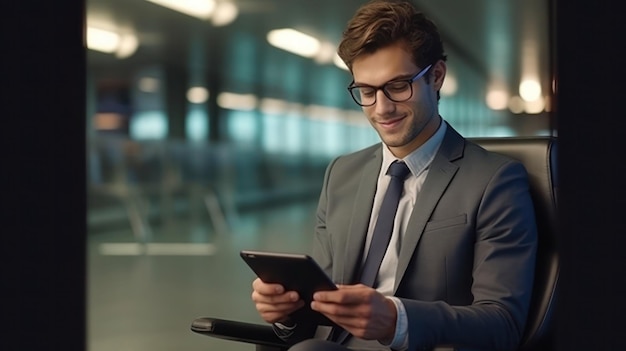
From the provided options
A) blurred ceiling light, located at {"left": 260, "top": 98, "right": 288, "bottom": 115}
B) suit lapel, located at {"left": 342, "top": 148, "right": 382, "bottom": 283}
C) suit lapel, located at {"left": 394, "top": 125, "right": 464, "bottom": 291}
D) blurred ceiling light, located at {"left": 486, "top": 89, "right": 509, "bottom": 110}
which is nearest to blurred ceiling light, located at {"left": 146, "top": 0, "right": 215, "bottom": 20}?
blurred ceiling light, located at {"left": 260, "top": 98, "right": 288, "bottom": 115}

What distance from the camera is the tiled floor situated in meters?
5.56

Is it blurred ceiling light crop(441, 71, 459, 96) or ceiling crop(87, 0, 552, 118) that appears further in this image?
blurred ceiling light crop(441, 71, 459, 96)

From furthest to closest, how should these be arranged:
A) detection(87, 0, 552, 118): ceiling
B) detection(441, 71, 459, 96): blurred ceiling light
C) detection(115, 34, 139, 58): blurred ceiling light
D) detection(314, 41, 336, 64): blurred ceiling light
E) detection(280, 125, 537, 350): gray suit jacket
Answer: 1. detection(441, 71, 459, 96): blurred ceiling light
2. detection(314, 41, 336, 64): blurred ceiling light
3. detection(115, 34, 139, 58): blurred ceiling light
4. detection(87, 0, 552, 118): ceiling
5. detection(280, 125, 537, 350): gray suit jacket

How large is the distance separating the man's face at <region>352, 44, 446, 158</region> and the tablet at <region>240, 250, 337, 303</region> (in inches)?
15.7

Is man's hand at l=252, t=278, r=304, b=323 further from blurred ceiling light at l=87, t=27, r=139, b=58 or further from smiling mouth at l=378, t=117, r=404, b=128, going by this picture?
blurred ceiling light at l=87, t=27, r=139, b=58

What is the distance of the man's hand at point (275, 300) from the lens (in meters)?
1.65

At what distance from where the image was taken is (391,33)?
1.79 metres

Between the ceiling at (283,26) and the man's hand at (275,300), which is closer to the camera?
the man's hand at (275,300)

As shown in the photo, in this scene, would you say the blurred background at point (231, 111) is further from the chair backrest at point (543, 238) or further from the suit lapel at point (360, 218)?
the chair backrest at point (543, 238)

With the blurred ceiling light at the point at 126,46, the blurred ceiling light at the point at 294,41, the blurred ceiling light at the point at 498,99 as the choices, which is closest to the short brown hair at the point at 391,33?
the blurred ceiling light at the point at 126,46
